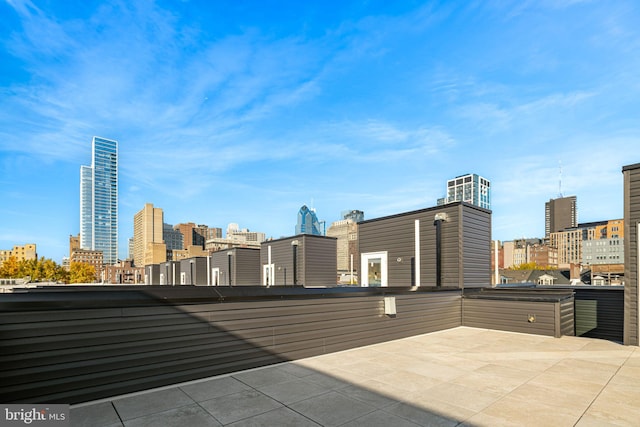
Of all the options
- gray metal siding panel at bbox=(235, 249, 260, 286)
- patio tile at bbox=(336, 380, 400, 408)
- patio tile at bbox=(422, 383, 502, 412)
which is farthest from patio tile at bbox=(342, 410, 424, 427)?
gray metal siding panel at bbox=(235, 249, 260, 286)

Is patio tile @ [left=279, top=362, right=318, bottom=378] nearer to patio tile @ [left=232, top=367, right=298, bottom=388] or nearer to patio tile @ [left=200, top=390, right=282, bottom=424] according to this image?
patio tile @ [left=232, top=367, right=298, bottom=388]

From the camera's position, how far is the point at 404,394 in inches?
168

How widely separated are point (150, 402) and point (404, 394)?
334 centimetres

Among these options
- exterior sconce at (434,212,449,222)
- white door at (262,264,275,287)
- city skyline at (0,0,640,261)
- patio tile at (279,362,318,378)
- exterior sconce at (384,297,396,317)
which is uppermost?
city skyline at (0,0,640,261)

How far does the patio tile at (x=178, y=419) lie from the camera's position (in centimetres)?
338

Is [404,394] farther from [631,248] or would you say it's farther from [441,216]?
[441,216]

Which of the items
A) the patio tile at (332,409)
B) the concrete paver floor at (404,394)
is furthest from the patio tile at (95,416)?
the patio tile at (332,409)

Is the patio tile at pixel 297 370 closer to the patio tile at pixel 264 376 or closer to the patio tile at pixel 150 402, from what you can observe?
the patio tile at pixel 264 376

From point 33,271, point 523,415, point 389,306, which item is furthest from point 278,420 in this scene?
point 33,271

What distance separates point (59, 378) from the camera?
3.89 meters

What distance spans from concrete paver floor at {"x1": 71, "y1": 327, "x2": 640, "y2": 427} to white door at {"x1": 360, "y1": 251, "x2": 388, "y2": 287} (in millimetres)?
7520

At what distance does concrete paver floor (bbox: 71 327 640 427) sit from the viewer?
353 centimetres

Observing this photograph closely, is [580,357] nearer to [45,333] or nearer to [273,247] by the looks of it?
[45,333]

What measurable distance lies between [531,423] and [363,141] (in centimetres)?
2535
